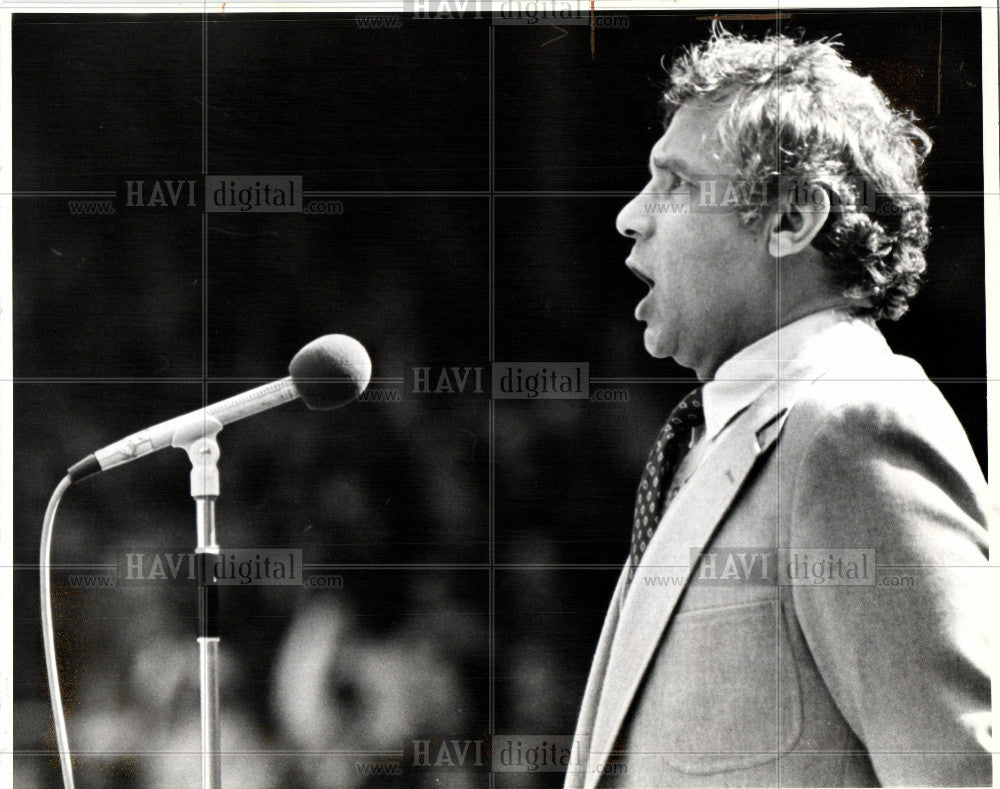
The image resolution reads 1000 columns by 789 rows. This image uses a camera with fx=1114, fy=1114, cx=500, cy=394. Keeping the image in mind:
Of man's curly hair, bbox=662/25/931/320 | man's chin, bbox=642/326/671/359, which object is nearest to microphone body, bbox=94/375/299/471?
man's chin, bbox=642/326/671/359

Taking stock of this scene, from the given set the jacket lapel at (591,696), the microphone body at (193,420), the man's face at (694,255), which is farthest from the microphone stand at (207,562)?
the man's face at (694,255)

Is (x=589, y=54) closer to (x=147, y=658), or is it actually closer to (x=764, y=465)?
(x=764, y=465)

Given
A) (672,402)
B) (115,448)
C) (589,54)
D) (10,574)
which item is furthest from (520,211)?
(10,574)

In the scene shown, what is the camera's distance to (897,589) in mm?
2457

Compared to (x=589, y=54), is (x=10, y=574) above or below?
below

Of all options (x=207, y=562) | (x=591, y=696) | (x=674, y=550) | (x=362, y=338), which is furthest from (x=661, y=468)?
(x=207, y=562)

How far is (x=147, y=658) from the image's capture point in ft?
8.75

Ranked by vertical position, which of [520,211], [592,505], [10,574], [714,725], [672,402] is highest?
[520,211]

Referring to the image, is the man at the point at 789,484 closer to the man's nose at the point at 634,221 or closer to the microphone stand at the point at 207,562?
the man's nose at the point at 634,221

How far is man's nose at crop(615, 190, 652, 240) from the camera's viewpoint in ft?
8.75

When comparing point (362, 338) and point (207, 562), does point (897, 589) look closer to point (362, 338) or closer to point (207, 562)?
point (362, 338)

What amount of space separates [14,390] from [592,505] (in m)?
1.44

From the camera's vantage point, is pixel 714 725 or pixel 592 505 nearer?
pixel 714 725

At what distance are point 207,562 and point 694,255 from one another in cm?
132
